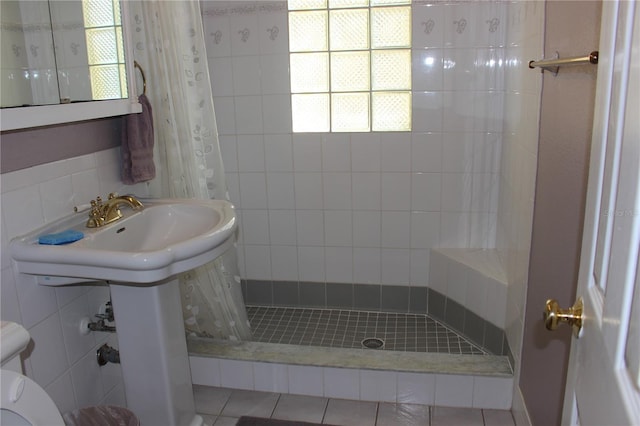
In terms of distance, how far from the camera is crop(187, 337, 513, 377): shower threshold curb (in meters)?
2.20

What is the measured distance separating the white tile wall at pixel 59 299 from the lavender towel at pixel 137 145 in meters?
0.05

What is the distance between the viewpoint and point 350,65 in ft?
8.94

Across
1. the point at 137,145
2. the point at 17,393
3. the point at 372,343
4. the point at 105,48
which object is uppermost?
the point at 105,48

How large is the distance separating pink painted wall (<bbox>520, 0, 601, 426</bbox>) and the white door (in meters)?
0.62

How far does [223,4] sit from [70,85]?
1273mm

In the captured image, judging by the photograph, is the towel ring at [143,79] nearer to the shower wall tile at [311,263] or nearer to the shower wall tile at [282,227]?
the shower wall tile at [282,227]

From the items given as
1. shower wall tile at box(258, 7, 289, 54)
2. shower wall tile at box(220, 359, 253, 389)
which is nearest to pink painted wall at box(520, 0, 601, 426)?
shower wall tile at box(220, 359, 253, 389)

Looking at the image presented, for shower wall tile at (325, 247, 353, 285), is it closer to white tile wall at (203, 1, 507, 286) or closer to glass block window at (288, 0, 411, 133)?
white tile wall at (203, 1, 507, 286)

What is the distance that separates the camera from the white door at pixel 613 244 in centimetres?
62

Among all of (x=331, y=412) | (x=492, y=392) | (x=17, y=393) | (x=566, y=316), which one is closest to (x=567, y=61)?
(x=566, y=316)

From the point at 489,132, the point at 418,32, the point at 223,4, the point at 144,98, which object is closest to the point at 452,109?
the point at 489,132

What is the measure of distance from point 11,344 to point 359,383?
4.84 feet

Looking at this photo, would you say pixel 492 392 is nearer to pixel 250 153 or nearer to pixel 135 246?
pixel 135 246

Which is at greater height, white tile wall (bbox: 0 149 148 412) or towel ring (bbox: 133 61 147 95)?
towel ring (bbox: 133 61 147 95)
